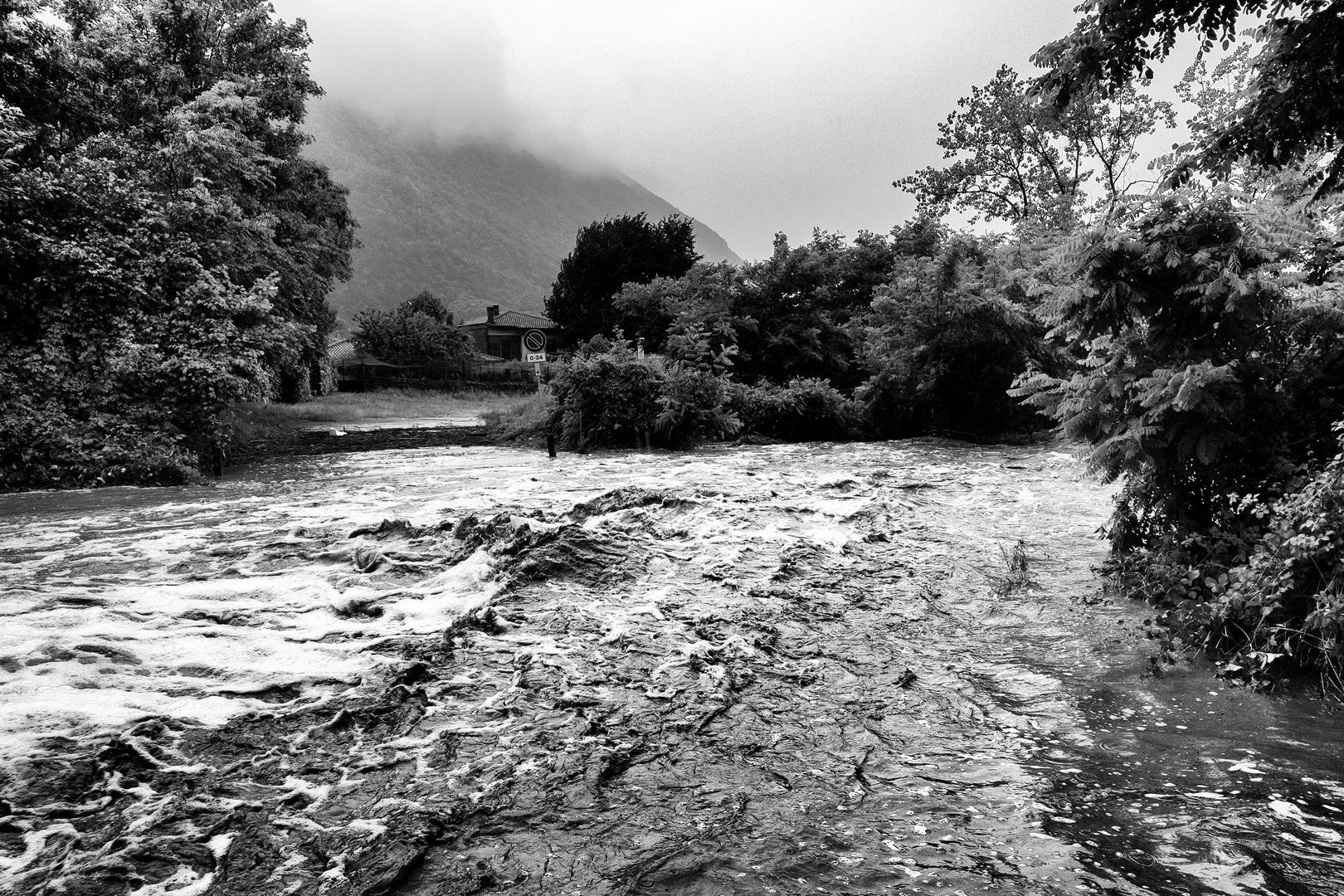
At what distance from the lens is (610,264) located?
48719 mm

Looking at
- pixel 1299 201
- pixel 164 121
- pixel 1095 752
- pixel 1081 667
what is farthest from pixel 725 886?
pixel 164 121

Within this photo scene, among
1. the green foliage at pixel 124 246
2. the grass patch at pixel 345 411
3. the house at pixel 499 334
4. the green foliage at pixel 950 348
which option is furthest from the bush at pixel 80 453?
the house at pixel 499 334

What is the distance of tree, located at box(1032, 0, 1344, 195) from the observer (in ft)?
14.7

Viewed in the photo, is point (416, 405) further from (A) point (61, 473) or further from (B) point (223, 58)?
(A) point (61, 473)

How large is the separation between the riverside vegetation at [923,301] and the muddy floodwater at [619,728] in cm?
101

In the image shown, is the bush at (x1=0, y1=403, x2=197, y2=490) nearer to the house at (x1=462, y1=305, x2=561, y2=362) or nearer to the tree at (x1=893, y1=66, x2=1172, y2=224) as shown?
the tree at (x1=893, y1=66, x2=1172, y2=224)

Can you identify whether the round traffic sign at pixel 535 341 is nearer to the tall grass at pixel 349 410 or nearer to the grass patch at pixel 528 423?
the grass patch at pixel 528 423

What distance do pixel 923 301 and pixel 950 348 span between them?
1315 mm

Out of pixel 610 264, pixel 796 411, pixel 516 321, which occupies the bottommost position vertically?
pixel 796 411

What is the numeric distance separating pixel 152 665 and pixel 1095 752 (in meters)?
4.81

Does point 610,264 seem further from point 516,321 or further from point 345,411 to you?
point 516,321

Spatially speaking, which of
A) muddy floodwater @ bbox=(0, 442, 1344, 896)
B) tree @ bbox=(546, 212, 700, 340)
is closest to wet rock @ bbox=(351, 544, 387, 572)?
muddy floodwater @ bbox=(0, 442, 1344, 896)

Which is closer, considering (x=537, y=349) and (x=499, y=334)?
(x=537, y=349)

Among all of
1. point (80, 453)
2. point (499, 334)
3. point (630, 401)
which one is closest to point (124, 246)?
point (80, 453)
